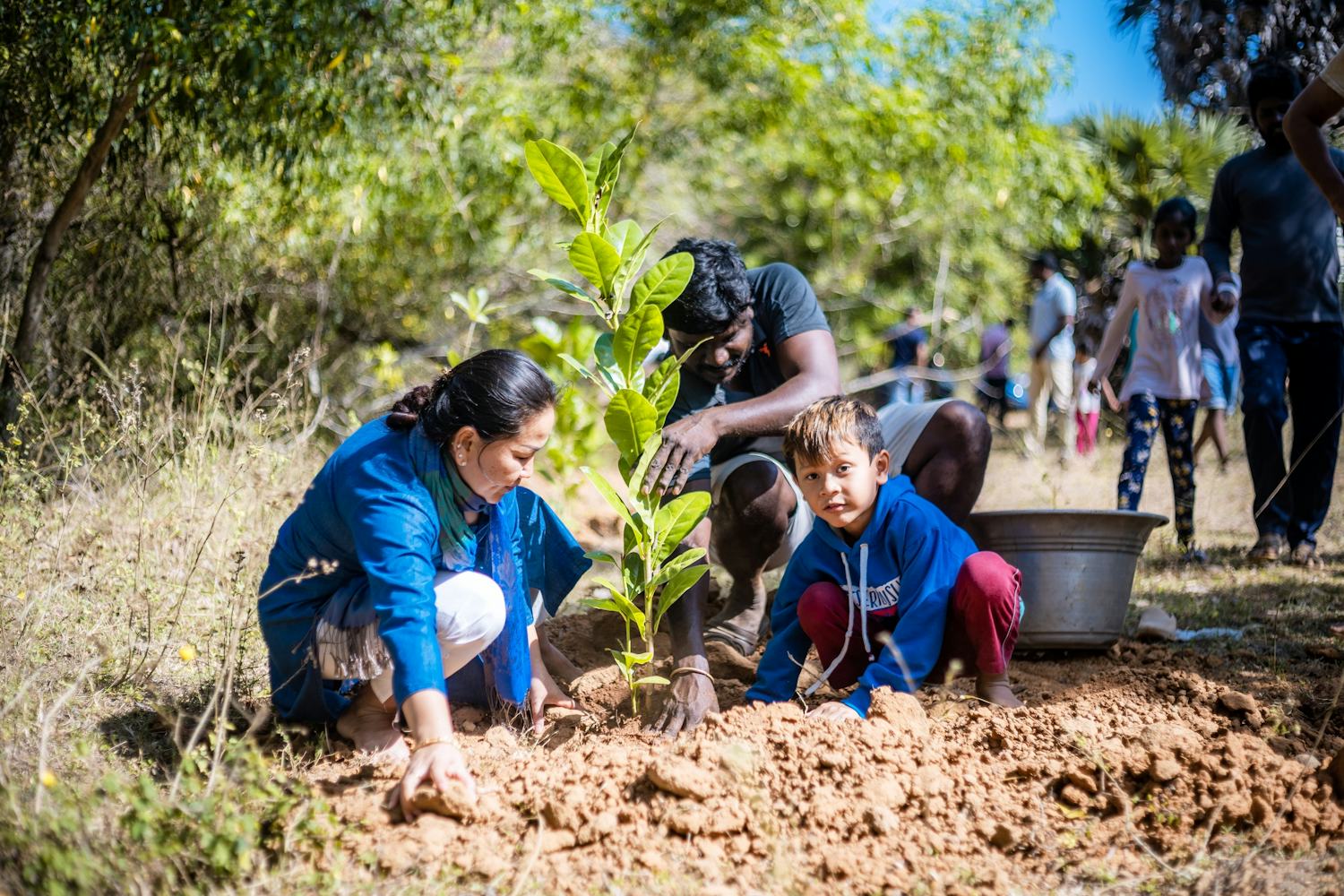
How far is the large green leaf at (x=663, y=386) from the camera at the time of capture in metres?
2.60

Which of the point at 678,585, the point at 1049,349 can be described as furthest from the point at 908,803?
the point at 1049,349

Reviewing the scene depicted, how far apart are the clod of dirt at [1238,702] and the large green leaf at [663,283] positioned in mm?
1697

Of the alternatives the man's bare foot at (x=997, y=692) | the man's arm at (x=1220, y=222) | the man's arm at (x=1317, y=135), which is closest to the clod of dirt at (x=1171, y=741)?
the man's bare foot at (x=997, y=692)

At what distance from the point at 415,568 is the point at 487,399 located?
40 cm

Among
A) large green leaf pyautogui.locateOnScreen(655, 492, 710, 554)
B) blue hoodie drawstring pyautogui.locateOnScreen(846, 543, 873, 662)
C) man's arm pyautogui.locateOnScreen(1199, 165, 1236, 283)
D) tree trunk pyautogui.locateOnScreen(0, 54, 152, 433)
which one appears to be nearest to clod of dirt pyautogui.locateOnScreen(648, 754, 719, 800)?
large green leaf pyautogui.locateOnScreen(655, 492, 710, 554)

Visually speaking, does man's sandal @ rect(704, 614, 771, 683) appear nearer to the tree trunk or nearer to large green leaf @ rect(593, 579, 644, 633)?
large green leaf @ rect(593, 579, 644, 633)

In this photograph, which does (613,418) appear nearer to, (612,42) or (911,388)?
(612,42)

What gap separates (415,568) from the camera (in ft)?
7.33

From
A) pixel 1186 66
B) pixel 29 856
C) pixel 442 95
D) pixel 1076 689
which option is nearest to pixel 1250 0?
pixel 1186 66

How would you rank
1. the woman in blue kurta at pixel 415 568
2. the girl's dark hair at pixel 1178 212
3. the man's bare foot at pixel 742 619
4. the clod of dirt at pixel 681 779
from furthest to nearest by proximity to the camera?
the girl's dark hair at pixel 1178 212 → the man's bare foot at pixel 742 619 → the woman in blue kurta at pixel 415 568 → the clod of dirt at pixel 681 779

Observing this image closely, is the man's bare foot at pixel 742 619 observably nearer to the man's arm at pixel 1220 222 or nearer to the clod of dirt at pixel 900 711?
the clod of dirt at pixel 900 711

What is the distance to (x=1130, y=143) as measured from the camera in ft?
42.9

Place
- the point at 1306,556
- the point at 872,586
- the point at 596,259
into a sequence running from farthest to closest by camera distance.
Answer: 1. the point at 1306,556
2. the point at 872,586
3. the point at 596,259

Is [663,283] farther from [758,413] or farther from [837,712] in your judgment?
[837,712]
